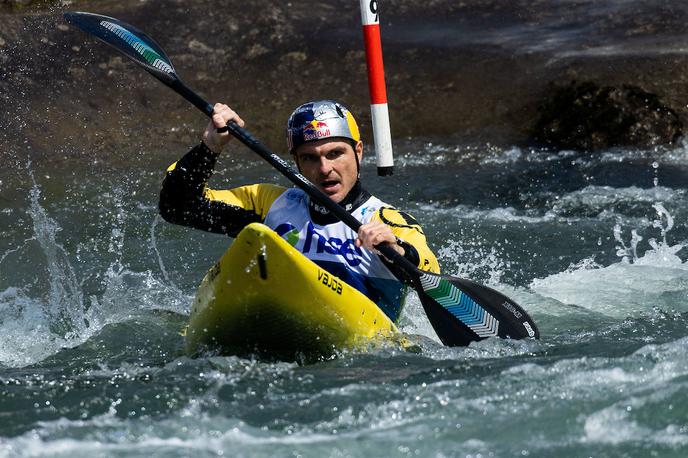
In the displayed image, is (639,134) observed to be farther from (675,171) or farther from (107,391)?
(107,391)

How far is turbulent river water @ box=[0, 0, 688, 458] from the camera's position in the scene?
388 centimetres

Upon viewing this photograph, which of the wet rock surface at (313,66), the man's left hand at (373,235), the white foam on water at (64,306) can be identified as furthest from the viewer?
the wet rock surface at (313,66)

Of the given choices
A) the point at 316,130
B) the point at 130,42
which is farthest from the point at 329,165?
the point at 130,42

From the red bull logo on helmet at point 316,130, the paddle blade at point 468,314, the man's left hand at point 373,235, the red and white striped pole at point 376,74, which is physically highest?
the red and white striped pole at point 376,74

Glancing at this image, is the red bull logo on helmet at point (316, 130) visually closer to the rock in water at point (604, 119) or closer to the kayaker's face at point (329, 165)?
the kayaker's face at point (329, 165)

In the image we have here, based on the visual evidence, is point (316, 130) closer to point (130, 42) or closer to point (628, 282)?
point (130, 42)

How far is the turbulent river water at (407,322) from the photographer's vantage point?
3879 mm

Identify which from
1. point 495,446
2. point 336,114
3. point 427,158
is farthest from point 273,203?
point 427,158

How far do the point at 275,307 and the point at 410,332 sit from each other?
149cm

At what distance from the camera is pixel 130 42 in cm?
600

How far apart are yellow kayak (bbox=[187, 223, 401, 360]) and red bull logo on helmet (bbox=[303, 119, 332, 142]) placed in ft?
2.42

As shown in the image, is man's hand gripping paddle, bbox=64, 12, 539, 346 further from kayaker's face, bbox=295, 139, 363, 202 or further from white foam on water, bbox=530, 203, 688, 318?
white foam on water, bbox=530, 203, 688, 318

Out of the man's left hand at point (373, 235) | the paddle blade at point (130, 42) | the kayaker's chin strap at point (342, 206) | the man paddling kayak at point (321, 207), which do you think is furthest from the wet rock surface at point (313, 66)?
the man's left hand at point (373, 235)

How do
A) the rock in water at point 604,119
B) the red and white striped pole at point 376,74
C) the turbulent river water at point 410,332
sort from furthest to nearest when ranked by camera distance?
the rock in water at point 604,119 < the red and white striped pole at point 376,74 < the turbulent river water at point 410,332
